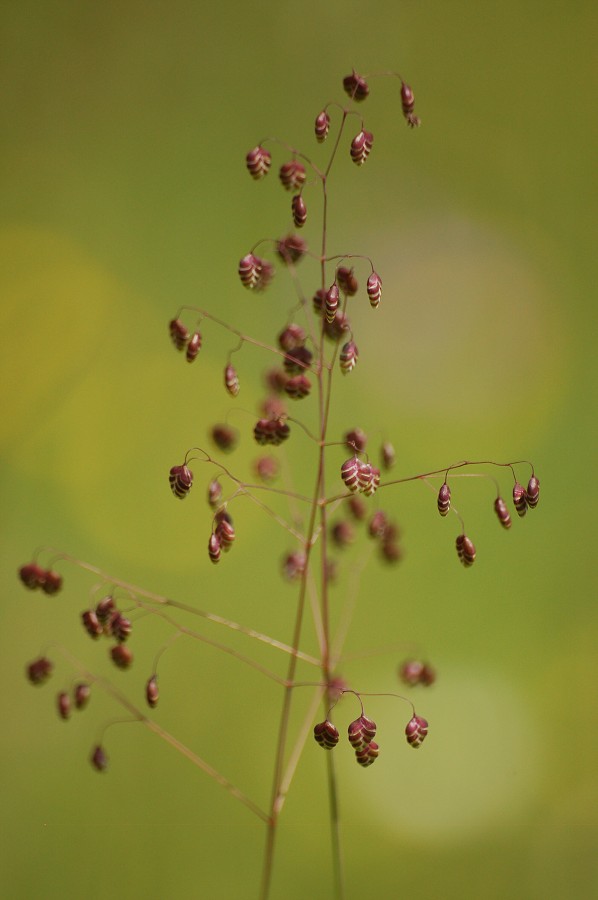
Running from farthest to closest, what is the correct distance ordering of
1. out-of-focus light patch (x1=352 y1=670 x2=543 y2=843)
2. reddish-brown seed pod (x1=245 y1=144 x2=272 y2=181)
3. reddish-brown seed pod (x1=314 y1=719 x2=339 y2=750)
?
out-of-focus light patch (x1=352 y1=670 x2=543 y2=843)
reddish-brown seed pod (x1=245 y1=144 x2=272 y2=181)
reddish-brown seed pod (x1=314 y1=719 x2=339 y2=750)

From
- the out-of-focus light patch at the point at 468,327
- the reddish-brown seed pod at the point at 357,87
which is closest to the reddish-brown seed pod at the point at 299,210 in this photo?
the reddish-brown seed pod at the point at 357,87

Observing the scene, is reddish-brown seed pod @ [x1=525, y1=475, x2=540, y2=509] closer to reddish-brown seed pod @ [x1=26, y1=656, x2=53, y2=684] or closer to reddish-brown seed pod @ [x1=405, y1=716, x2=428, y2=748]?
reddish-brown seed pod @ [x1=405, y1=716, x2=428, y2=748]

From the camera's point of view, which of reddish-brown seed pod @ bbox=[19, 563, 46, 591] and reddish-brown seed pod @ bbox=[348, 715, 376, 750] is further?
reddish-brown seed pod @ bbox=[19, 563, 46, 591]

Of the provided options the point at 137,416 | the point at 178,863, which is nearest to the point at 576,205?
the point at 137,416

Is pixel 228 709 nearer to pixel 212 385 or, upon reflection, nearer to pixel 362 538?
pixel 362 538

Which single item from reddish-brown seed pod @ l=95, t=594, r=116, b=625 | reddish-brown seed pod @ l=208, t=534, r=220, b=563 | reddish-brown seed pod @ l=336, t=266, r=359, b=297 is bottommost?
reddish-brown seed pod @ l=95, t=594, r=116, b=625

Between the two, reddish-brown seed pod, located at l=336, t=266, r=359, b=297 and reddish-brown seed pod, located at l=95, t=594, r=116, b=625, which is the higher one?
reddish-brown seed pod, located at l=336, t=266, r=359, b=297

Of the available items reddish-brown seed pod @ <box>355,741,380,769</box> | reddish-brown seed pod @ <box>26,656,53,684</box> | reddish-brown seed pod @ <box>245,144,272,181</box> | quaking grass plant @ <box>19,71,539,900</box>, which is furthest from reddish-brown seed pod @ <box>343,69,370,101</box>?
reddish-brown seed pod @ <box>26,656,53,684</box>
